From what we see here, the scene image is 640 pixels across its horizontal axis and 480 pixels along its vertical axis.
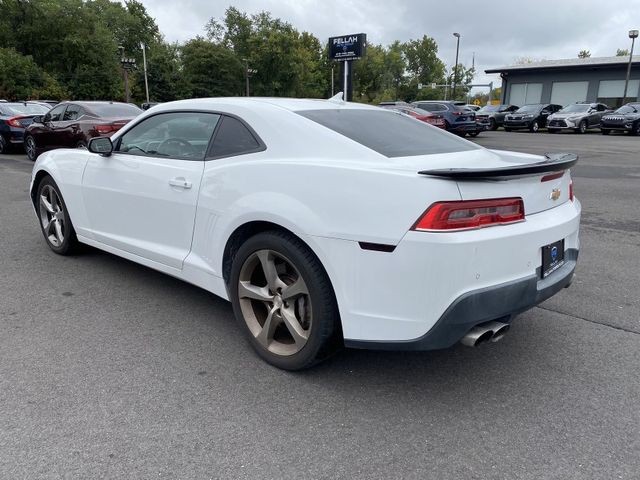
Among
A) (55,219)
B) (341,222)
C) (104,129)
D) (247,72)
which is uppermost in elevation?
(247,72)

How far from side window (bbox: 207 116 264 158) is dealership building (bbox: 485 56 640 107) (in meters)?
41.6

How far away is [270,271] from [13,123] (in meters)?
14.9

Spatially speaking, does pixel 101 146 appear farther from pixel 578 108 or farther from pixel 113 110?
pixel 578 108

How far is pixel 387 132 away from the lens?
3.21 m

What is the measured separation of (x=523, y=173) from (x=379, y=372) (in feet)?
4.42

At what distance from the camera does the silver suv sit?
88.9ft

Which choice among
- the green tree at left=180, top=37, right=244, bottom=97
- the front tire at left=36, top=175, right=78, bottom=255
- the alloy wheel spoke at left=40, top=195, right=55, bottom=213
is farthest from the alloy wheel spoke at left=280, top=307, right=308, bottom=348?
the green tree at left=180, top=37, right=244, bottom=97

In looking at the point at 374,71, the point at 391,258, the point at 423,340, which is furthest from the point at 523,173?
the point at 374,71

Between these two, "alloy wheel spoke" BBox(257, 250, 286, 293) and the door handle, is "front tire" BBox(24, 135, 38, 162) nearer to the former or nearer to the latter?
the door handle

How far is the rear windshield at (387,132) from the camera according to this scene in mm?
2916

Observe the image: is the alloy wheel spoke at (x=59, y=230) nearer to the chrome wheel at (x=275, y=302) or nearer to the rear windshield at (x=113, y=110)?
the chrome wheel at (x=275, y=302)

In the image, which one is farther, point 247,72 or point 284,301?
point 247,72

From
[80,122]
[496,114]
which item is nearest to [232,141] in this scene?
[80,122]

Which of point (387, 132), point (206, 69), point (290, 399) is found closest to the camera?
point (290, 399)
